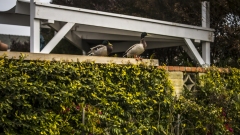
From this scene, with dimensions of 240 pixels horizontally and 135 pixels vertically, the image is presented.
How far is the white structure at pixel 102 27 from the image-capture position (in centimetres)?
809

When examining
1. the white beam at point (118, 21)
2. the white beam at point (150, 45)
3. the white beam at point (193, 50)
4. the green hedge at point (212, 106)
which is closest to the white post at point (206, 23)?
the white beam at point (118, 21)

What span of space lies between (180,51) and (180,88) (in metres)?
4.33

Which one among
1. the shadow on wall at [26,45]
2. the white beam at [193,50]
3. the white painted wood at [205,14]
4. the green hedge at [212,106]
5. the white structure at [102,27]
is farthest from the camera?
the shadow on wall at [26,45]

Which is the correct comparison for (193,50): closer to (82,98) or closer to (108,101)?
(108,101)

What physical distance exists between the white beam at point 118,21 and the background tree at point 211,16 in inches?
22.1

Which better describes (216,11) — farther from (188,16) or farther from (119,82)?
(119,82)

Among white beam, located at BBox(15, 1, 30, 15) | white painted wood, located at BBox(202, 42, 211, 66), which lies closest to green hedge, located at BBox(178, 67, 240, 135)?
white painted wood, located at BBox(202, 42, 211, 66)

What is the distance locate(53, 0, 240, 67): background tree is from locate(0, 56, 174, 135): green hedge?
2.65 meters

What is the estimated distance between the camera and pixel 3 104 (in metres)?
5.94

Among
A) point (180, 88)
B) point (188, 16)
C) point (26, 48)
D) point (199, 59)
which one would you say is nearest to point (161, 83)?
point (180, 88)

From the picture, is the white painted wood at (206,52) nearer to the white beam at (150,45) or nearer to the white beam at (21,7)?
the white beam at (150,45)

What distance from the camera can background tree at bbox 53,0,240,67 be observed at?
10898mm

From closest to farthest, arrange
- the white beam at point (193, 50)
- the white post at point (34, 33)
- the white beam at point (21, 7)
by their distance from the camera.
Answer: the white post at point (34, 33) → the white beam at point (21, 7) → the white beam at point (193, 50)

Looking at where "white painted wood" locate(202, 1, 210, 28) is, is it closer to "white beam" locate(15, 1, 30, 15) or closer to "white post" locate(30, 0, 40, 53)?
"white beam" locate(15, 1, 30, 15)
